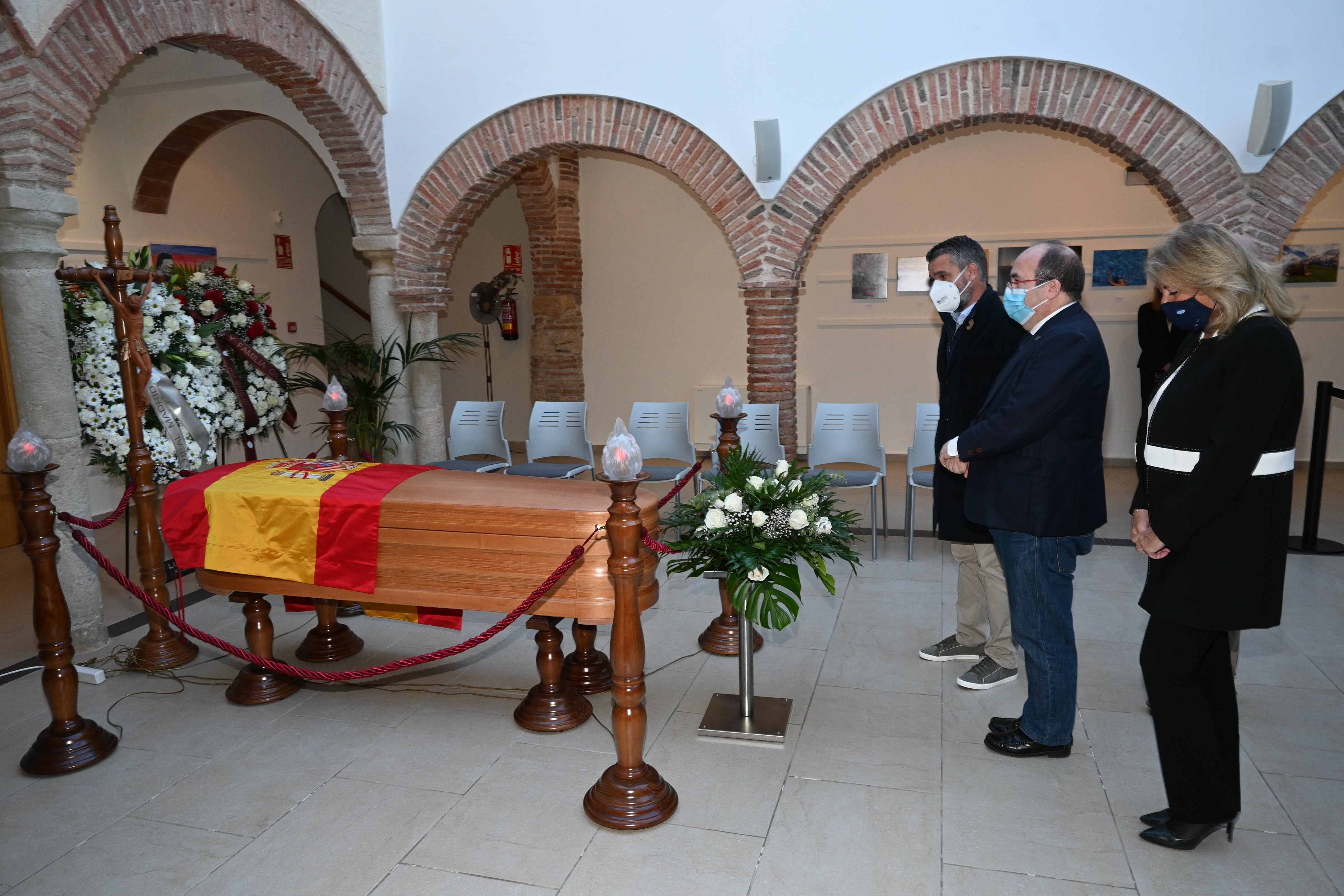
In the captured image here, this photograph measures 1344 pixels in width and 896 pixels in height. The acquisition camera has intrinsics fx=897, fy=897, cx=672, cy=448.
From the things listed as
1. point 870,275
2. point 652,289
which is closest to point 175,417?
point 652,289

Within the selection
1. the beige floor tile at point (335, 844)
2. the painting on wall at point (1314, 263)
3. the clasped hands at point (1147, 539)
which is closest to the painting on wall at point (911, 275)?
the painting on wall at point (1314, 263)

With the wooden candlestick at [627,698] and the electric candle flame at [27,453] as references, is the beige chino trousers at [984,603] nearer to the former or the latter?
the wooden candlestick at [627,698]

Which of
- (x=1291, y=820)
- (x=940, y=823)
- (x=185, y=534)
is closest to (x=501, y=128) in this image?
(x=185, y=534)

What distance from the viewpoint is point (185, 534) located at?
3346 millimetres

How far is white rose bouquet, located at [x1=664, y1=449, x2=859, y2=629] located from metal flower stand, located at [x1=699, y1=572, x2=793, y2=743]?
0.46ft

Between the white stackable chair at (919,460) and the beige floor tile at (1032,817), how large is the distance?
2.38 metres

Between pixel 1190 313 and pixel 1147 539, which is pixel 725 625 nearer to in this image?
pixel 1147 539

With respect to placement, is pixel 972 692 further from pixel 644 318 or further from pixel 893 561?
pixel 644 318

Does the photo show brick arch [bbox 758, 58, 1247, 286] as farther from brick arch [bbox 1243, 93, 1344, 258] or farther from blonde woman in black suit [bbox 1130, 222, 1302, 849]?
blonde woman in black suit [bbox 1130, 222, 1302, 849]

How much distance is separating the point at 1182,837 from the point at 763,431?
3.67 m

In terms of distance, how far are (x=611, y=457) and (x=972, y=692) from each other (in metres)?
1.94

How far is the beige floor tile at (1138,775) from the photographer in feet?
8.89

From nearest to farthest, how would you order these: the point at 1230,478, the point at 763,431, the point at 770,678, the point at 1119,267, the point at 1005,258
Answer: the point at 1230,478 → the point at 770,678 → the point at 763,431 → the point at 1119,267 → the point at 1005,258

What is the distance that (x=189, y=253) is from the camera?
749cm
